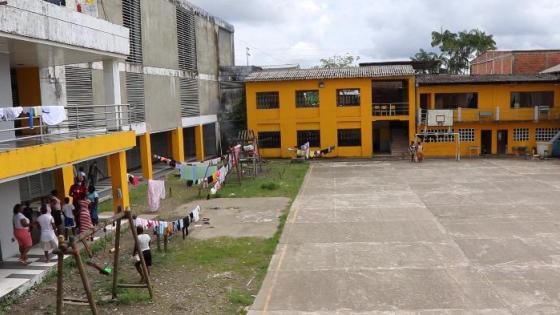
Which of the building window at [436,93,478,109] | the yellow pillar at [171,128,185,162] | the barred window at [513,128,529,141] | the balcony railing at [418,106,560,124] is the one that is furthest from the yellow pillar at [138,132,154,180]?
the barred window at [513,128,529,141]

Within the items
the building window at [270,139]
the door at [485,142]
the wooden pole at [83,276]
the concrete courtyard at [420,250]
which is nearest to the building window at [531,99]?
the door at [485,142]

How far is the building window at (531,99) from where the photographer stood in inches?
1389

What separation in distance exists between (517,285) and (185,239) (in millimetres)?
8616

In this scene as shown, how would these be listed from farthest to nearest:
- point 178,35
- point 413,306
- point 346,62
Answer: point 346,62 < point 178,35 < point 413,306

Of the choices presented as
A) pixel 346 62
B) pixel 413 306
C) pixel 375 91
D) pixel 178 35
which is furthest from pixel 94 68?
pixel 346 62

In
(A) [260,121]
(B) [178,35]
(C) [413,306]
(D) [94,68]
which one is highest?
(B) [178,35]

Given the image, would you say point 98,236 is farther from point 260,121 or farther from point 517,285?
point 260,121

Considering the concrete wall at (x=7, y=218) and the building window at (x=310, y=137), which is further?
the building window at (x=310, y=137)

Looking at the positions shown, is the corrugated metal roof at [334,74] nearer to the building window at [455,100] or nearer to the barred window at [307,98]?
the barred window at [307,98]

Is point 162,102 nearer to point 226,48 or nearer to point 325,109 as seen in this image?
point 325,109

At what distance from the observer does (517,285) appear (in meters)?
11.0

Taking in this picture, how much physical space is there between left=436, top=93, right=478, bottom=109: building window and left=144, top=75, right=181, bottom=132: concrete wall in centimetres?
1729

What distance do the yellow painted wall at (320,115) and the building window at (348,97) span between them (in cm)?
30

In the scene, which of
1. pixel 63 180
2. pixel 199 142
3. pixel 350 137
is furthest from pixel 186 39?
pixel 63 180
